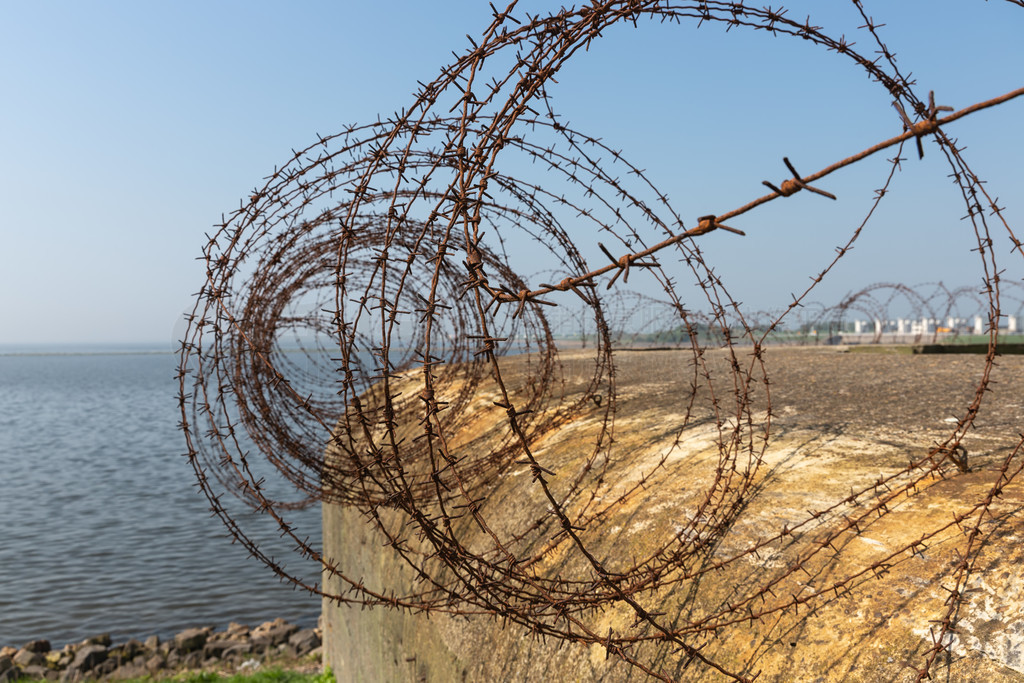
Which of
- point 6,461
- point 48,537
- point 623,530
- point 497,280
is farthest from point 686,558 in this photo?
point 6,461

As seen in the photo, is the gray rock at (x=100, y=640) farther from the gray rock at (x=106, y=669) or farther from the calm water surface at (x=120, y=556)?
the gray rock at (x=106, y=669)

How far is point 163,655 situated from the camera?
1077 centimetres

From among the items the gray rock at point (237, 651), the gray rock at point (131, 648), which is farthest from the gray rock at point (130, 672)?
the gray rock at point (237, 651)

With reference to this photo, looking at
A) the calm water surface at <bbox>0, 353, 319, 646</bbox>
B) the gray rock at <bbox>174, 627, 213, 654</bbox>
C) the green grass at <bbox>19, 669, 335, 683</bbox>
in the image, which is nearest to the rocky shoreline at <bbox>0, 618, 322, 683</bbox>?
the gray rock at <bbox>174, 627, 213, 654</bbox>

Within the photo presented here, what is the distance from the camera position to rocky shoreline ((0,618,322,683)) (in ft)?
33.2

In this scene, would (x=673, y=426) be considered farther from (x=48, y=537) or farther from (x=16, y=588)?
(x=48, y=537)

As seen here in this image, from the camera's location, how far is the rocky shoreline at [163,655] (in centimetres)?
1012

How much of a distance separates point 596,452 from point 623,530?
0.81m

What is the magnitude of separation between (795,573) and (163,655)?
10.9m

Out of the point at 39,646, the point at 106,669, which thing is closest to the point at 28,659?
the point at 39,646

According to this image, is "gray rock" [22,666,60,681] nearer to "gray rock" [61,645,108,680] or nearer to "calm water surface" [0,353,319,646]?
"gray rock" [61,645,108,680]

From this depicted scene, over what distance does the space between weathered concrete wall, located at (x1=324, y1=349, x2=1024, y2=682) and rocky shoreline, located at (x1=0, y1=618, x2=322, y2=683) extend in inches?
220

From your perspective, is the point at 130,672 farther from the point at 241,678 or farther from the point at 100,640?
the point at 241,678

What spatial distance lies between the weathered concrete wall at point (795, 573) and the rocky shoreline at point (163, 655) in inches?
220
